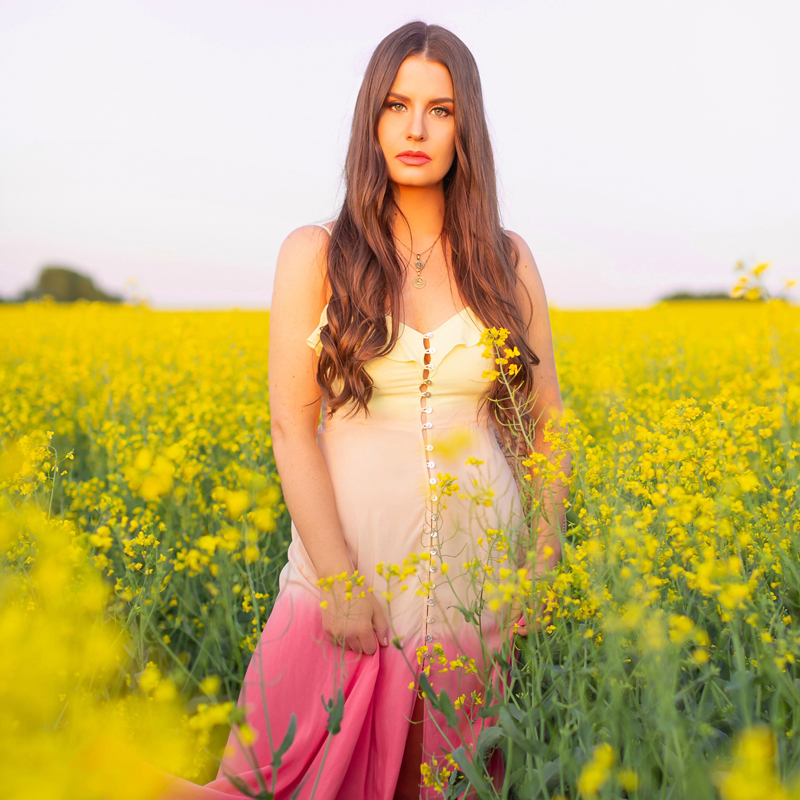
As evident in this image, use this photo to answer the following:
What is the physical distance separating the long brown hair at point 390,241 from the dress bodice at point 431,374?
3cm

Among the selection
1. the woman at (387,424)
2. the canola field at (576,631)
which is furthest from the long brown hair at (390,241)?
the canola field at (576,631)

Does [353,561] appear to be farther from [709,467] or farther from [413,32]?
[413,32]

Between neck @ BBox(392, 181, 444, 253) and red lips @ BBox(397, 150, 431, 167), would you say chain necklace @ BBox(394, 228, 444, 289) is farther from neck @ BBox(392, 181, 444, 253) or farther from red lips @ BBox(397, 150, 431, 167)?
red lips @ BBox(397, 150, 431, 167)

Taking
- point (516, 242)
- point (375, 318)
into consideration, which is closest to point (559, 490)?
point (375, 318)

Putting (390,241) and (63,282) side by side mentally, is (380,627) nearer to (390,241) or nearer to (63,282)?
(390,241)

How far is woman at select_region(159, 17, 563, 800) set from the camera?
64.2 inches

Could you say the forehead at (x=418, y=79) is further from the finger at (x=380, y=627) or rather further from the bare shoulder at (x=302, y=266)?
the finger at (x=380, y=627)

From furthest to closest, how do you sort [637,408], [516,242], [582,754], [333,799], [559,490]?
[637,408] → [516,242] → [559,490] → [333,799] → [582,754]

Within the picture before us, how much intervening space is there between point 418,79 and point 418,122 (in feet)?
0.35

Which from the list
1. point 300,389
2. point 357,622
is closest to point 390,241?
point 300,389

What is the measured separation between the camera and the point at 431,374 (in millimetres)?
1757

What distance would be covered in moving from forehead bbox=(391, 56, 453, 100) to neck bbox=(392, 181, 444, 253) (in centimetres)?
24

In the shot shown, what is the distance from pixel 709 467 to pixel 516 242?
0.90 m

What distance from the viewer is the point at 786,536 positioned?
1.41 metres
